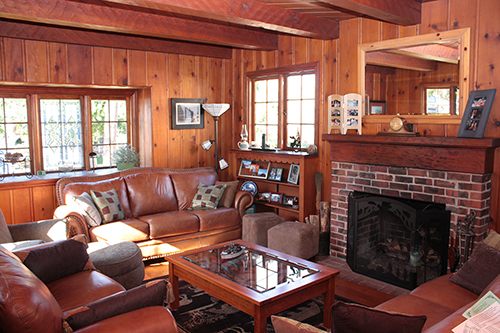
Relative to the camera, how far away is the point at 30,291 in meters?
1.87

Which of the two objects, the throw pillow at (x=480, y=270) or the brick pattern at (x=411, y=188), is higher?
the brick pattern at (x=411, y=188)

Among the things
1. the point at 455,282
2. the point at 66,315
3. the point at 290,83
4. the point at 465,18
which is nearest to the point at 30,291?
the point at 66,315

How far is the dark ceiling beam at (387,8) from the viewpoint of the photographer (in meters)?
3.29

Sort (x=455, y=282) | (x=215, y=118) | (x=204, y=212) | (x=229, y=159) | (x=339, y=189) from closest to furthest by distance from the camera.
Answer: (x=455, y=282)
(x=339, y=189)
(x=204, y=212)
(x=215, y=118)
(x=229, y=159)

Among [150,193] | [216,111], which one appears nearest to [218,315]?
[150,193]

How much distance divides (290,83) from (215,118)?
1224mm

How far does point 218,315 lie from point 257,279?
60 cm

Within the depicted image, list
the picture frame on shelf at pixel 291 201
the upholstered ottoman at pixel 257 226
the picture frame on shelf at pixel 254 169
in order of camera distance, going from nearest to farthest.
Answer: the upholstered ottoman at pixel 257 226
the picture frame on shelf at pixel 291 201
the picture frame on shelf at pixel 254 169

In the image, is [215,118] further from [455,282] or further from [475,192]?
[455,282]

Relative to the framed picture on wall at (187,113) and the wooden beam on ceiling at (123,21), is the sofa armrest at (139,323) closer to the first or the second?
the wooden beam on ceiling at (123,21)

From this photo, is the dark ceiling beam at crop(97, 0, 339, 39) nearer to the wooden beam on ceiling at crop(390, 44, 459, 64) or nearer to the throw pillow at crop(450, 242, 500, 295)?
the wooden beam on ceiling at crop(390, 44, 459, 64)

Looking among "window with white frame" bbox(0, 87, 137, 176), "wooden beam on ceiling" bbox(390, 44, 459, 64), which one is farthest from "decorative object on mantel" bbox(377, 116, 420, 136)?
"window with white frame" bbox(0, 87, 137, 176)

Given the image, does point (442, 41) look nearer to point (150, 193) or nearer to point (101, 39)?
point (150, 193)

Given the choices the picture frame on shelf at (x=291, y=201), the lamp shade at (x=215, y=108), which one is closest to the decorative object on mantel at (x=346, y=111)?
the picture frame on shelf at (x=291, y=201)
